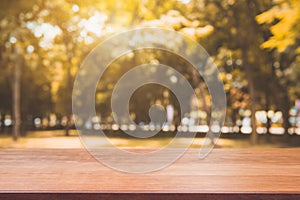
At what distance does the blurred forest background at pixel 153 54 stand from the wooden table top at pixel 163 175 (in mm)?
8996

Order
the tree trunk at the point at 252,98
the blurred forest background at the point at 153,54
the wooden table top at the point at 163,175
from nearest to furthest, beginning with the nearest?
1. the wooden table top at the point at 163,175
2. the blurred forest background at the point at 153,54
3. the tree trunk at the point at 252,98

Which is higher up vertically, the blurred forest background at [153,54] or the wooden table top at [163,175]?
the blurred forest background at [153,54]

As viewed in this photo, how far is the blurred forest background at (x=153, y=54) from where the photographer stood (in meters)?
19.0

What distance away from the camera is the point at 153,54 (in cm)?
2739

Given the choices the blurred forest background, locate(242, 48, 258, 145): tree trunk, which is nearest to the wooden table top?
the blurred forest background

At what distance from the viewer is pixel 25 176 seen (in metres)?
2.91

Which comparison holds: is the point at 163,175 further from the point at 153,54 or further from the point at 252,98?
the point at 153,54

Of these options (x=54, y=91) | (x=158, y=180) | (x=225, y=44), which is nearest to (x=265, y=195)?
(x=158, y=180)

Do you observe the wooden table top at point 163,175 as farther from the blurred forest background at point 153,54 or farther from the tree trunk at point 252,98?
the tree trunk at point 252,98

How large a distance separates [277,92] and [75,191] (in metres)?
26.1

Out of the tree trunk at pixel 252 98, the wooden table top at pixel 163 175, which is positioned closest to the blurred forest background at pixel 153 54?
the tree trunk at pixel 252 98

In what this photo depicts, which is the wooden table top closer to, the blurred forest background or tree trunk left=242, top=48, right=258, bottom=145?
the blurred forest background

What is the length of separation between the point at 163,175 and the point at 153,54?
2461 cm

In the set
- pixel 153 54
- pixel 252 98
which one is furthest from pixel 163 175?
pixel 153 54
